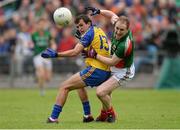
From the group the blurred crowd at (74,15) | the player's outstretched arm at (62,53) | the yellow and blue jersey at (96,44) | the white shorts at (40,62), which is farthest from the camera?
the blurred crowd at (74,15)

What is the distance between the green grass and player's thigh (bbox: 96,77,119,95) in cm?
64

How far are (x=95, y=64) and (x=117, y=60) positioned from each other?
0.54 meters

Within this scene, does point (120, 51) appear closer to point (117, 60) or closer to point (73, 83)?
point (117, 60)

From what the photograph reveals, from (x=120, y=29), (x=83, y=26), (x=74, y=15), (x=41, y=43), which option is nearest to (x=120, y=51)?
(x=120, y=29)

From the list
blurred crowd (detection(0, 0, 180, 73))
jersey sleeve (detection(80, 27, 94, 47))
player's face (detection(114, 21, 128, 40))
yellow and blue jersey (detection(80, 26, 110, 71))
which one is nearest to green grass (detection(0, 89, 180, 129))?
yellow and blue jersey (detection(80, 26, 110, 71))

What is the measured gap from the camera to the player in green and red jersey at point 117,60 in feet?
43.0


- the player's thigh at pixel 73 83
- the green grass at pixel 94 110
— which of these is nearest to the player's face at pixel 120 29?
the player's thigh at pixel 73 83

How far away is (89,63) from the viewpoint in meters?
13.5

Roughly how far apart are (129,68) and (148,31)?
14.7 m

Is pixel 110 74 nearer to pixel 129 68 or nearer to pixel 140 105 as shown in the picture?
pixel 129 68

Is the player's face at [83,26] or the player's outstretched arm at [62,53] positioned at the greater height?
the player's face at [83,26]

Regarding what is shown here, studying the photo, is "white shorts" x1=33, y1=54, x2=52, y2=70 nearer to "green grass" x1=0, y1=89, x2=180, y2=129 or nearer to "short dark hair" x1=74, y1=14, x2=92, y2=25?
"green grass" x1=0, y1=89, x2=180, y2=129

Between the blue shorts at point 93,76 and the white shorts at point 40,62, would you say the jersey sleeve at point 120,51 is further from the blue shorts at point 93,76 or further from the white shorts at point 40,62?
the white shorts at point 40,62

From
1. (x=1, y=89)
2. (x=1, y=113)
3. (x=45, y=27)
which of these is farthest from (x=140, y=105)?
(x=1, y=89)
